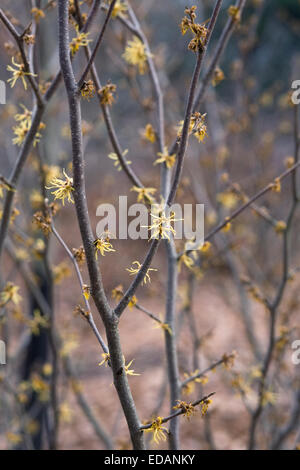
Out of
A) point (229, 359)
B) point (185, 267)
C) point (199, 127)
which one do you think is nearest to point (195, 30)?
point (199, 127)

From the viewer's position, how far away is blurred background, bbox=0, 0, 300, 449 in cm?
300

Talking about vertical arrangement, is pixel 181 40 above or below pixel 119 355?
above

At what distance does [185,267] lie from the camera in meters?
4.03

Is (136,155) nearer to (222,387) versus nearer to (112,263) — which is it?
(112,263)

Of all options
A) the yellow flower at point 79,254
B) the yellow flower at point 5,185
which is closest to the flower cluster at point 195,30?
the yellow flower at point 79,254

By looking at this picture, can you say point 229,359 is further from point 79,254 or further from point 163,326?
point 79,254

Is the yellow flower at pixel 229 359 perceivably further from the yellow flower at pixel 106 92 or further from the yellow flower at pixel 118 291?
the yellow flower at pixel 106 92

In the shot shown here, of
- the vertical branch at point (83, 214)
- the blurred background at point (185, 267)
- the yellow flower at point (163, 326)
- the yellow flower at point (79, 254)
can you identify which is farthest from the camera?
the blurred background at point (185, 267)

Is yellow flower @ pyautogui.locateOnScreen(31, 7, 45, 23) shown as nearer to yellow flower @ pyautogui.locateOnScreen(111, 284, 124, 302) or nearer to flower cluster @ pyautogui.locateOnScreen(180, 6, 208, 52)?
flower cluster @ pyautogui.locateOnScreen(180, 6, 208, 52)

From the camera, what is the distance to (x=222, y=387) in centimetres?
530

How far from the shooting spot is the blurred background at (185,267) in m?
3.00

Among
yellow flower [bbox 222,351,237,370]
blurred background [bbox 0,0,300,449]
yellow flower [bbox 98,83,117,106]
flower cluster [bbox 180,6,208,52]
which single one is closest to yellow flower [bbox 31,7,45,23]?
blurred background [bbox 0,0,300,449]
